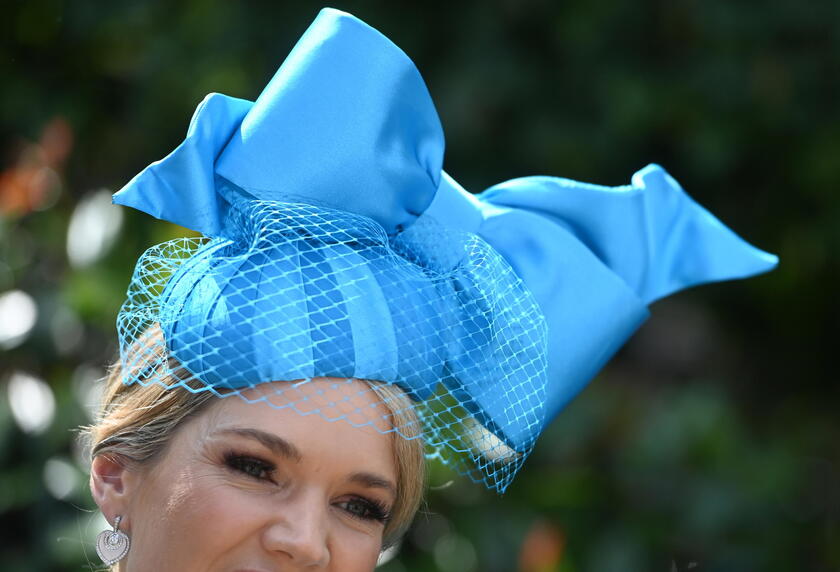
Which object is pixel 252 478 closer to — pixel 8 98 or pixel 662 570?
pixel 662 570

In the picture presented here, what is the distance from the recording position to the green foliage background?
3.25 metres

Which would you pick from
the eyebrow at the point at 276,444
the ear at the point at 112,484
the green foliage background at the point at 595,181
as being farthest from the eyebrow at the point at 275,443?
the green foliage background at the point at 595,181

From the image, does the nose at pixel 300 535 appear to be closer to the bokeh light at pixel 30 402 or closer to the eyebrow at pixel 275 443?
the eyebrow at pixel 275 443

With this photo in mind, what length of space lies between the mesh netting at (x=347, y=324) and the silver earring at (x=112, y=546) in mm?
238

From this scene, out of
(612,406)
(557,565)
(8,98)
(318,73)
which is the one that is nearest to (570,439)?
(612,406)

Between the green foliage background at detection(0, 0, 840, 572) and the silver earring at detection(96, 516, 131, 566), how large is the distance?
1288 mm

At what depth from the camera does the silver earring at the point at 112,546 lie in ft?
5.57

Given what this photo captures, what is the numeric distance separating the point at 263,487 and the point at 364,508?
193mm

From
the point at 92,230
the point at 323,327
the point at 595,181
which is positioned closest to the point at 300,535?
the point at 323,327

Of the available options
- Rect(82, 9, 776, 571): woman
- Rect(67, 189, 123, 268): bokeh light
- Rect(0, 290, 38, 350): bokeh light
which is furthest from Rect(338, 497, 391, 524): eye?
Rect(0, 290, 38, 350): bokeh light

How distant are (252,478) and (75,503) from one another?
5.43ft

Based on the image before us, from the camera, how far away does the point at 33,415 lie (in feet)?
10.5

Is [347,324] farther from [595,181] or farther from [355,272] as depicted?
[595,181]

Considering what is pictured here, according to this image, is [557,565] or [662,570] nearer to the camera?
[557,565]
